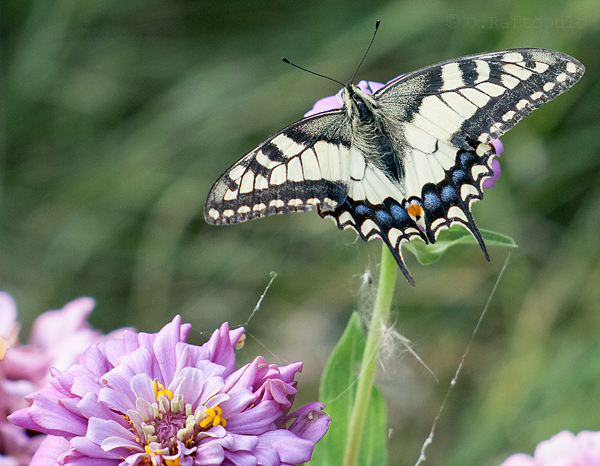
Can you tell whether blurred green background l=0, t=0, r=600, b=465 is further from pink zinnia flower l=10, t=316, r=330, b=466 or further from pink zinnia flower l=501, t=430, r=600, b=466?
pink zinnia flower l=10, t=316, r=330, b=466

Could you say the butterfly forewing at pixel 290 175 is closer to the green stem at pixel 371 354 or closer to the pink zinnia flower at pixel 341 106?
the pink zinnia flower at pixel 341 106

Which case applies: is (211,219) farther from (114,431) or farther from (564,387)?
(564,387)

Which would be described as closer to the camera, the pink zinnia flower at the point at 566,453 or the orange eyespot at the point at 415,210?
the pink zinnia flower at the point at 566,453

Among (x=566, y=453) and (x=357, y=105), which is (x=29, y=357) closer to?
(x=357, y=105)

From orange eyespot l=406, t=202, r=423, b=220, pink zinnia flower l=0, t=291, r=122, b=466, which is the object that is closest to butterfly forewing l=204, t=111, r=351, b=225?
orange eyespot l=406, t=202, r=423, b=220

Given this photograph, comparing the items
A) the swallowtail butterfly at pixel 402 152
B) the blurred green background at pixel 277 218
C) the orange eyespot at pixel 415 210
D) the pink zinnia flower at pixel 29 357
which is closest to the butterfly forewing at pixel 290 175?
the swallowtail butterfly at pixel 402 152

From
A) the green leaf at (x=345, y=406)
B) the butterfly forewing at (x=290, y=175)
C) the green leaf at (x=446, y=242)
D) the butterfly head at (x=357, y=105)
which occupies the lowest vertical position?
the green leaf at (x=345, y=406)
